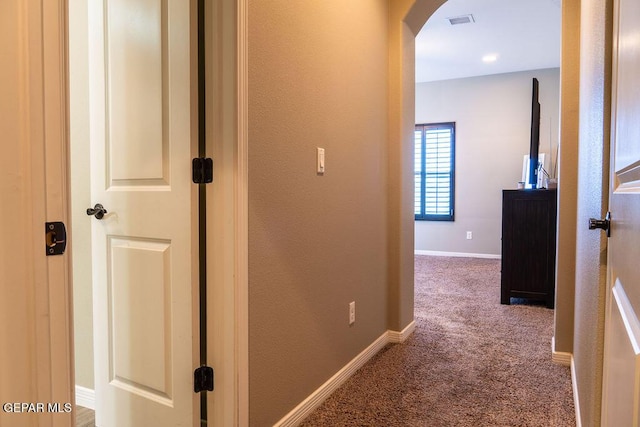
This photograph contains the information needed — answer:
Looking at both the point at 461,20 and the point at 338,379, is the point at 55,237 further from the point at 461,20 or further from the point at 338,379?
the point at 461,20

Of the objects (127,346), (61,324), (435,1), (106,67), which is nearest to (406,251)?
(435,1)

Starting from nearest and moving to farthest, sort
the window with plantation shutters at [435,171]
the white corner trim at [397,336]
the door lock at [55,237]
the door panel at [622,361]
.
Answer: the door panel at [622,361] → the door lock at [55,237] → the white corner trim at [397,336] → the window with plantation shutters at [435,171]

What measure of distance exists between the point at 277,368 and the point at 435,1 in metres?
2.40

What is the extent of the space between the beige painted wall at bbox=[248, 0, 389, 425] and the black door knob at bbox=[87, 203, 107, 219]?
0.68 m

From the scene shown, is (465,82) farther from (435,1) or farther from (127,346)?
(127,346)

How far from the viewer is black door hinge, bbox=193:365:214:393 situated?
1435 millimetres

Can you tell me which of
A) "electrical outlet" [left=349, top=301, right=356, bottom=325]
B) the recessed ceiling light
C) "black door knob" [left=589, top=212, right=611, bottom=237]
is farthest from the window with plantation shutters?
"black door knob" [left=589, top=212, right=611, bottom=237]

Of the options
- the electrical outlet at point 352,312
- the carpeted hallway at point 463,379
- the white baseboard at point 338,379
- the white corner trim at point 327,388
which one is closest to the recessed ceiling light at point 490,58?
the carpeted hallway at point 463,379

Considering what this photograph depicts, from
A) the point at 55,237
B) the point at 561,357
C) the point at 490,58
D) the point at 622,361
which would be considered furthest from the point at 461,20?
the point at 55,237

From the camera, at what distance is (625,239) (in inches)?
26.9

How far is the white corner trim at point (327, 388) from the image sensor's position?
169cm

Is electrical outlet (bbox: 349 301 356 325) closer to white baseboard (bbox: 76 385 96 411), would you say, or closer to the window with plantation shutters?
white baseboard (bbox: 76 385 96 411)

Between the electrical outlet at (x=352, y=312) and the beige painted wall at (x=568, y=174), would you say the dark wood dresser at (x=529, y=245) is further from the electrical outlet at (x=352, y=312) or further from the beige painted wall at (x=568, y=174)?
the electrical outlet at (x=352, y=312)

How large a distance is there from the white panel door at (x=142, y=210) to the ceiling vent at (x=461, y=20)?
11.8 feet
